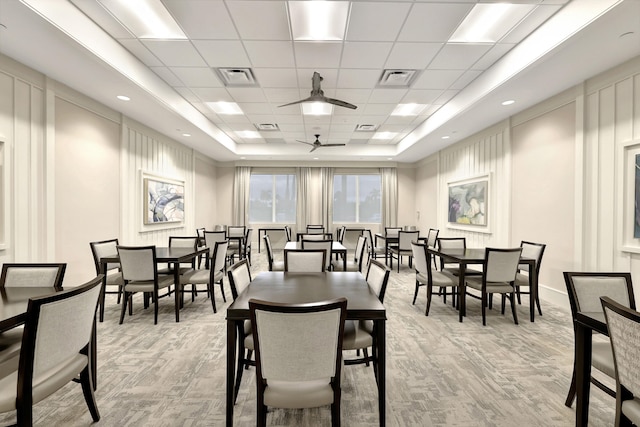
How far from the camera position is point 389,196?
9.94 metres

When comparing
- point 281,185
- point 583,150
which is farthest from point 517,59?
point 281,185

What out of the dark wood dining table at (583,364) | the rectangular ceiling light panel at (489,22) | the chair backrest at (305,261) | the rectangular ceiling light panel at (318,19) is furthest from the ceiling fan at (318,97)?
the dark wood dining table at (583,364)

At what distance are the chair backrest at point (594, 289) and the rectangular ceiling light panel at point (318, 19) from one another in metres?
3.02

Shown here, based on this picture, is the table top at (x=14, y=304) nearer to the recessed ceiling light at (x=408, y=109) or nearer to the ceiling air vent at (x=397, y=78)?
the ceiling air vent at (x=397, y=78)

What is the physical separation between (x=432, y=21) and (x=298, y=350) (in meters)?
3.41

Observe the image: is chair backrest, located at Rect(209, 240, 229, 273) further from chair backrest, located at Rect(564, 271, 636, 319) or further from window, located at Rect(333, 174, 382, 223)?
window, located at Rect(333, 174, 382, 223)

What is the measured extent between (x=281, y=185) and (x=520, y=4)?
27.2ft

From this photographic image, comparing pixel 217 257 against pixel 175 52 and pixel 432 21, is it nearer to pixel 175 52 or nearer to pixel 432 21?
pixel 175 52

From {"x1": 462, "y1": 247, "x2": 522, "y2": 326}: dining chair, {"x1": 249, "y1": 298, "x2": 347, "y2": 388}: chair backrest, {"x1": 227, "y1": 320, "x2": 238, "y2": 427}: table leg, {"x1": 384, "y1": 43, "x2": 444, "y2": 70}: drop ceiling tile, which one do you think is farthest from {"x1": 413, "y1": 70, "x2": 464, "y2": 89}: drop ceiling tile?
{"x1": 227, "y1": 320, "x2": 238, "y2": 427}: table leg

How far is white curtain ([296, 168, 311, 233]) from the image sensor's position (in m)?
9.93

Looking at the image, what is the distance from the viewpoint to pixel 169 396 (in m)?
2.10

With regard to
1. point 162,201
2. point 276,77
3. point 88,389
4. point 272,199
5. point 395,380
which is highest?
point 276,77

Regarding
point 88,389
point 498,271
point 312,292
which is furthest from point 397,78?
point 88,389

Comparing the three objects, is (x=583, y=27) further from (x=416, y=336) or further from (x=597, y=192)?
(x=416, y=336)
